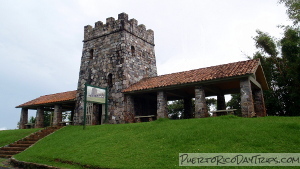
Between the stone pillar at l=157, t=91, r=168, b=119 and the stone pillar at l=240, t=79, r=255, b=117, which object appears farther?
the stone pillar at l=157, t=91, r=168, b=119

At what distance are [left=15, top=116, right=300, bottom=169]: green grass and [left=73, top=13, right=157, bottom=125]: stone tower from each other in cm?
581

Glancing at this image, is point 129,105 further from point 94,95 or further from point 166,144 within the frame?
point 166,144

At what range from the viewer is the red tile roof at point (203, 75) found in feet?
42.1

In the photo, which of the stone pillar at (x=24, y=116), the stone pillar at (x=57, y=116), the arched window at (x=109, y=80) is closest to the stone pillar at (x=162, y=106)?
the arched window at (x=109, y=80)

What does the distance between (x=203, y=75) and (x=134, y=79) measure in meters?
5.45

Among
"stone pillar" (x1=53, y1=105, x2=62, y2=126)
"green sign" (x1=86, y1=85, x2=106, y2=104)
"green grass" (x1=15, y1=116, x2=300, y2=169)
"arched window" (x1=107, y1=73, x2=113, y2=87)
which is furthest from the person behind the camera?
"stone pillar" (x1=53, y1=105, x2=62, y2=126)

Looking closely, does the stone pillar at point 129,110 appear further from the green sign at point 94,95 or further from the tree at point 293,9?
the tree at point 293,9

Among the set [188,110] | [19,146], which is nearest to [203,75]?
[188,110]

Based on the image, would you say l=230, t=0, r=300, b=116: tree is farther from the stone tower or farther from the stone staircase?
the stone staircase

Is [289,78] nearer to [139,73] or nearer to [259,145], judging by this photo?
[139,73]

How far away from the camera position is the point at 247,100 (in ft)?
40.2
